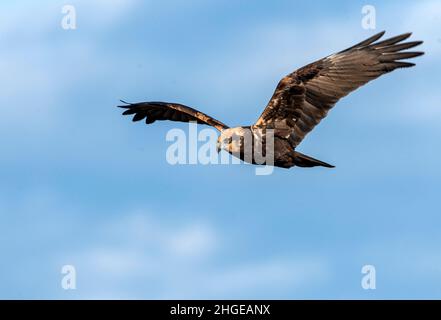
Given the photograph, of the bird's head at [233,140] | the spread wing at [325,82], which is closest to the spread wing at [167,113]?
the bird's head at [233,140]

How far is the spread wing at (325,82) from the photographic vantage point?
1788cm

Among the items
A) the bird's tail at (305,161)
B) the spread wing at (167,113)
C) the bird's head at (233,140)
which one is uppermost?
the spread wing at (167,113)

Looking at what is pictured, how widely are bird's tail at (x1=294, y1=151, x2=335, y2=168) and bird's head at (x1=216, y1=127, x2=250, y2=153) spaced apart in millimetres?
1007

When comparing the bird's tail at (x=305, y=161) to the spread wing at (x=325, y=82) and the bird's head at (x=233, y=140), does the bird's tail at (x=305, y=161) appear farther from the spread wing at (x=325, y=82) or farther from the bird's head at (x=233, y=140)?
the bird's head at (x=233, y=140)

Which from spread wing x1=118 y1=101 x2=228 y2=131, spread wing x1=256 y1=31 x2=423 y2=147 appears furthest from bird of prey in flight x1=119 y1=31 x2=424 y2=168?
spread wing x1=118 y1=101 x2=228 y2=131

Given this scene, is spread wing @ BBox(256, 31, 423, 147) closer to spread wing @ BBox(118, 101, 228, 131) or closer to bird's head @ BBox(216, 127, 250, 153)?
bird's head @ BBox(216, 127, 250, 153)

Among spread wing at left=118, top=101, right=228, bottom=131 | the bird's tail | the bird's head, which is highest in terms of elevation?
spread wing at left=118, top=101, right=228, bottom=131

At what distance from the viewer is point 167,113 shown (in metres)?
21.8

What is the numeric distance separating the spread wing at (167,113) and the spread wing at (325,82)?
5.12ft

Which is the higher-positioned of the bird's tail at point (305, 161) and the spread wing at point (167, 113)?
the spread wing at point (167, 113)

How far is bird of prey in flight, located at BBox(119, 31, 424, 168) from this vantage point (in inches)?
704

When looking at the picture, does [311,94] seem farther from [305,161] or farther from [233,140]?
[233,140]

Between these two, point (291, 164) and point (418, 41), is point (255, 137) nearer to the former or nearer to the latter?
point (291, 164)
